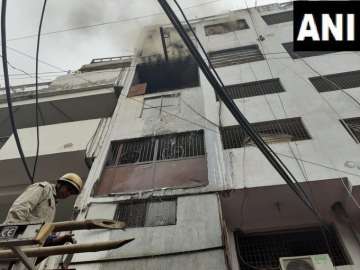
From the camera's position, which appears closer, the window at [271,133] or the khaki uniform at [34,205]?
Result: the khaki uniform at [34,205]

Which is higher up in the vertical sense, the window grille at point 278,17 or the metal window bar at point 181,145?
the window grille at point 278,17

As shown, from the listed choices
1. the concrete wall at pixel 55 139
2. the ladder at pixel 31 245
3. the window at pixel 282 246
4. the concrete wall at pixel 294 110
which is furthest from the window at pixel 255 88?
the ladder at pixel 31 245

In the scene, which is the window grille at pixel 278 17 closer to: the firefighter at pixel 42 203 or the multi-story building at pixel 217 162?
the multi-story building at pixel 217 162

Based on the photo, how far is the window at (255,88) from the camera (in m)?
10.4

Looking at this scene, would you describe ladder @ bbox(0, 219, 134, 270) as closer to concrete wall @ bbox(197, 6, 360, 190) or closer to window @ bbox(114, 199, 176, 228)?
window @ bbox(114, 199, 176, 228)

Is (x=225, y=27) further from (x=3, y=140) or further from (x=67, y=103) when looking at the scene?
(x=3, y=140)

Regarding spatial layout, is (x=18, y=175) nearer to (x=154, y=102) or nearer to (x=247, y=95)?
(x=154, y=102)

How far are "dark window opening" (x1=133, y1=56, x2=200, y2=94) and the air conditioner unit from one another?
1026 cm

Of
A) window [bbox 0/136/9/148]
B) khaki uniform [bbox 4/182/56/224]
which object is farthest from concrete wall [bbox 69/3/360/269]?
window [bbox 0/136/9/148]

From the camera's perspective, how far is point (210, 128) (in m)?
9.03

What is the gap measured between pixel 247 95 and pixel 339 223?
16.1 ft

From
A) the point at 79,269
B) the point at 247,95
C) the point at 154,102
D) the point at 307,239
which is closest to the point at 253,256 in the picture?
the point at 307,239

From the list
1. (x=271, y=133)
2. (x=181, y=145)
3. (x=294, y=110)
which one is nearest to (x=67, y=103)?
(x=181, y=145)

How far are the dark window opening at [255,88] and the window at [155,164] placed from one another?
2455mm
